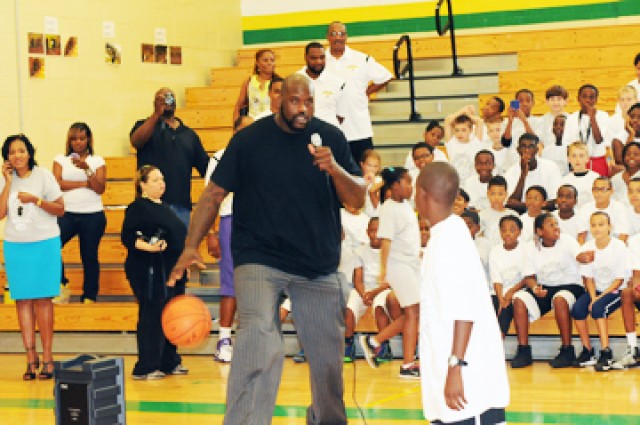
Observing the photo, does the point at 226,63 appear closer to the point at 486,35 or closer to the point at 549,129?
the point at 486,35

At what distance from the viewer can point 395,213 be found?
9.82 m

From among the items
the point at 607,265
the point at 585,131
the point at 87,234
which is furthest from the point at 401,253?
the point at 87,234

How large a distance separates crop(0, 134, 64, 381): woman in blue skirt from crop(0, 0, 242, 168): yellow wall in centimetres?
351

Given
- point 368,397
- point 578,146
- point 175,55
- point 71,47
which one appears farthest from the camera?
point 175,55

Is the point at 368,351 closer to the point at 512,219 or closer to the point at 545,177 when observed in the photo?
the point at 512,219

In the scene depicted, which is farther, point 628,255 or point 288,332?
point 288,332

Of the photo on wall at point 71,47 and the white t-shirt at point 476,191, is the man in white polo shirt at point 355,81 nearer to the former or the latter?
the white t-shirt at point 476,191

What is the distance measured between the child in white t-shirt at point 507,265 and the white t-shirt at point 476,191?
0.93 m

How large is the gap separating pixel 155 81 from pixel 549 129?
20.1ft

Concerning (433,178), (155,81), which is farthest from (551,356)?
(155,81)

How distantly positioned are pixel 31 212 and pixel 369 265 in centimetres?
319

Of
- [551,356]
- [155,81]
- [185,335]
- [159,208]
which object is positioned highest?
[155,81]

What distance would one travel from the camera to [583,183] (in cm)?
1101

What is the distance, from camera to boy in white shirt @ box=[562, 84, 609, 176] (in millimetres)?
11688
